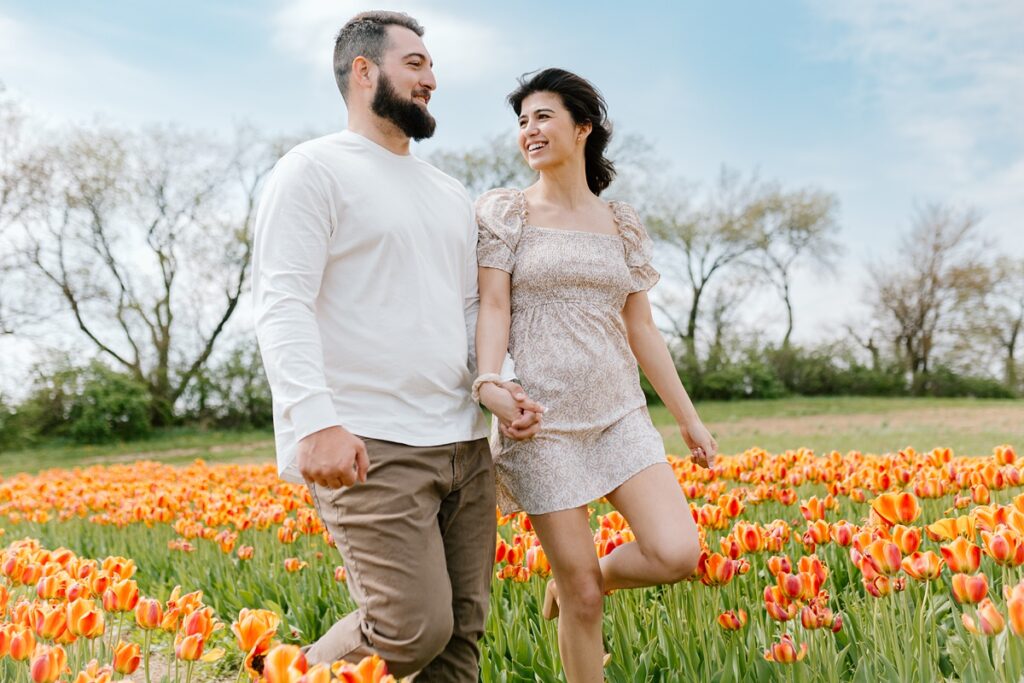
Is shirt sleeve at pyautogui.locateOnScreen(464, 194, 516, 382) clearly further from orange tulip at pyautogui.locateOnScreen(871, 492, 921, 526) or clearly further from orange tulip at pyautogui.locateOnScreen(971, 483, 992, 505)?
orange tulip at pyautogui.locateOnScreen(971, 483, 992, 505)

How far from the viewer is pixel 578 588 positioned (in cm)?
273

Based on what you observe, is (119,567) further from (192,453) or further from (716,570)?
(192,453)

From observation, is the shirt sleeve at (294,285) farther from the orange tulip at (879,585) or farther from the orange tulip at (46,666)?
the orange tulip at (879,585)

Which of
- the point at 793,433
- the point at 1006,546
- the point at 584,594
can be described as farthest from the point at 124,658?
the point at 793,433

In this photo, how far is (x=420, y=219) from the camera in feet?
8.77

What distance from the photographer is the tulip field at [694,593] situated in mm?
2268

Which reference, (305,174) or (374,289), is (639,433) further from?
(305,174)

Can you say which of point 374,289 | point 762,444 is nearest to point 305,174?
point 374,289

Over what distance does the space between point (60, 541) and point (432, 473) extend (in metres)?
4.75

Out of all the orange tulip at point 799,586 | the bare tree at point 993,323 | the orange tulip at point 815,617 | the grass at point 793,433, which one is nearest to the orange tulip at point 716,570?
the orange tulip at point 799,586

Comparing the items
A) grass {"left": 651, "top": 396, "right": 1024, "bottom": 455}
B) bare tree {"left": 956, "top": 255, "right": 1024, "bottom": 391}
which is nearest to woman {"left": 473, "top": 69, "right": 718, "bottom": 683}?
Answer: grass {"left": 651, "top": 396, "right": 1024, "bottom": 455}

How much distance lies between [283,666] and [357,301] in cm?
121

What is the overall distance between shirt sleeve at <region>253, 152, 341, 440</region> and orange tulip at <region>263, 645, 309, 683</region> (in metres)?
0.76

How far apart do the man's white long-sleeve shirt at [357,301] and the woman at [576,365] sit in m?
0.21
